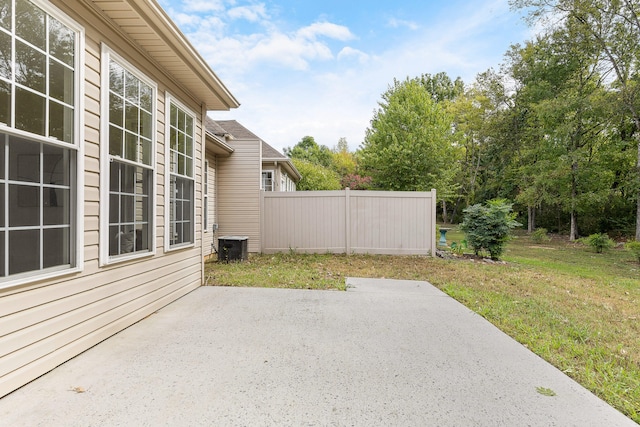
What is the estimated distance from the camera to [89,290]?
265 cm

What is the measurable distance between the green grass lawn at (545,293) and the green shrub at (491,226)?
0.50 metres

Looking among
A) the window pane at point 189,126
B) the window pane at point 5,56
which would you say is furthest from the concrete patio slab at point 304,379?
the window pane at point 189,126

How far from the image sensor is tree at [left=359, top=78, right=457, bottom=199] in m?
13.7

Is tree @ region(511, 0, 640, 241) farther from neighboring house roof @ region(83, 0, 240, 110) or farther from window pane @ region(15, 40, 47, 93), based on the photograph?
window pane @ region(15, 40, 47, 93)

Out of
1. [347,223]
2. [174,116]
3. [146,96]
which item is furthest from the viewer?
[347,223]

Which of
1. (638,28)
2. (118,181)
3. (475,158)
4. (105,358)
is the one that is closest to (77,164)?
(118,181)

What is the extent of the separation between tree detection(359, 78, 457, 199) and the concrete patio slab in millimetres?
10880

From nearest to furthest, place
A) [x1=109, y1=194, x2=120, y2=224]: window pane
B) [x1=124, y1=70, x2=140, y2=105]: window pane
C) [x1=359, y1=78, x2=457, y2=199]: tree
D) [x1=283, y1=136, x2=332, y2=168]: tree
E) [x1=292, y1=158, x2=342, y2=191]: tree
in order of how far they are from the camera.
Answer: [x1=109, y1=194, x2=120, y2=224]: window pane → [x1=124, y1=70, x2=140, y2=105]: window pane → [x1=359, y1=78, x2=457, y2=199]: tree → [x1=292, y1=158, x2=342, y2=191]: tree → [x1=283, y1=136, x2=332, y2=168]: tree

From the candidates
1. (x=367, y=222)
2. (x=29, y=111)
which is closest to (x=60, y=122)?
(x=29, y=111)

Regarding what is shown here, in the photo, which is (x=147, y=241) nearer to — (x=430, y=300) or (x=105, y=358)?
(x=105, y=358)

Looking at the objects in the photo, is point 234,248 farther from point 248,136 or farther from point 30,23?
point 30,23

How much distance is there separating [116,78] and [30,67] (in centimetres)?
94

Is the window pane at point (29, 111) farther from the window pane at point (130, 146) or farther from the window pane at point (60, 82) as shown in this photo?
the window pane at point (130, 146)

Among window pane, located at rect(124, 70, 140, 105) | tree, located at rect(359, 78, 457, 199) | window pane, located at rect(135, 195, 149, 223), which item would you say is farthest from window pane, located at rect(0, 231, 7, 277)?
tree, located at rect(359, 78, 457, 199)
